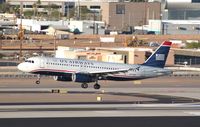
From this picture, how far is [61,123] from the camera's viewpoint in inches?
2213

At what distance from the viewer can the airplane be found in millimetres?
84438

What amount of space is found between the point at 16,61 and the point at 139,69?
45.7 m

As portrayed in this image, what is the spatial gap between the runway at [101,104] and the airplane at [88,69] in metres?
1.21

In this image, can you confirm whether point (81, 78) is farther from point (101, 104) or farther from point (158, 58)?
point (101, 104)

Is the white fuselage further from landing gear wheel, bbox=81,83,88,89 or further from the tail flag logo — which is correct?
landing gear wheel, bbox=81,83,88,89

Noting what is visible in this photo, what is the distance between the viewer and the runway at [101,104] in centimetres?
5800

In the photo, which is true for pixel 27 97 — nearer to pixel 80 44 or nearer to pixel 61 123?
pixel 61 123

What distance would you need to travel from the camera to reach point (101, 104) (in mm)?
69312

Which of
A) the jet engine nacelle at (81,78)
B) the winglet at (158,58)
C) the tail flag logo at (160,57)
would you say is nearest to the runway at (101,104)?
the jet engine nacelle at (81,78)

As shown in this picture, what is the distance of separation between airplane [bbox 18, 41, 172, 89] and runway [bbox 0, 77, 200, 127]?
1208 millimetres

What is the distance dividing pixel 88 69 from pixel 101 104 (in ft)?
53.4

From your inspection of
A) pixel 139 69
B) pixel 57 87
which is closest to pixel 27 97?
pixel 57 87

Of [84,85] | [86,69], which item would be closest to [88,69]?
[86,69]

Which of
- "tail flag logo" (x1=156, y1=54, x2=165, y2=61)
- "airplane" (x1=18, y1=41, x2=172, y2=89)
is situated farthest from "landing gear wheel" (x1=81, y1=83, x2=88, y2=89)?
"tail flag logo" (x1=156, y1=54, x2=165, y2=61)
